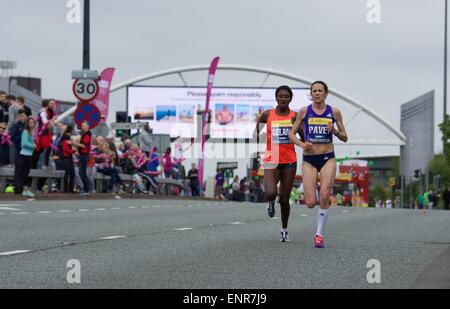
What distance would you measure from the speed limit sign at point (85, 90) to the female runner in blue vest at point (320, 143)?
16955 mm

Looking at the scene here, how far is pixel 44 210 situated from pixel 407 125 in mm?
85717

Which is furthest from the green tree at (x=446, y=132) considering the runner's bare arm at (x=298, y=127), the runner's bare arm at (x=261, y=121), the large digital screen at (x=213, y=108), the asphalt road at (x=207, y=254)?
the runner's bare arm at (x=298, y=127)

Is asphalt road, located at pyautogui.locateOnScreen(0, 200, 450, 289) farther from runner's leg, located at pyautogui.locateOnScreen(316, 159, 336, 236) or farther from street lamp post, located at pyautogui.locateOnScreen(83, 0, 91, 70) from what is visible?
street lamp post, located at pyautogui.locateOnScreen(83, 0, 91, 70)

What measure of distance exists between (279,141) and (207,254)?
10.4 feet

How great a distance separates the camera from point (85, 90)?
3064cm

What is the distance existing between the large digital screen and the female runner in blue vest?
77.7 m

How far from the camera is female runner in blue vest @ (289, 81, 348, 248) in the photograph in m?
13.9

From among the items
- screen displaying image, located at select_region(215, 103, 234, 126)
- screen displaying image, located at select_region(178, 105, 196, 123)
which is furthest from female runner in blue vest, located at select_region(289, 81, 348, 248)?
screen displaying image, located at select_region(178, 105, 196, 123)

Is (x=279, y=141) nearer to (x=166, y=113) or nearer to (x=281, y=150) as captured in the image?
(x=281, y=150)

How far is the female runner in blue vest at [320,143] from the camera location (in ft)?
45.5

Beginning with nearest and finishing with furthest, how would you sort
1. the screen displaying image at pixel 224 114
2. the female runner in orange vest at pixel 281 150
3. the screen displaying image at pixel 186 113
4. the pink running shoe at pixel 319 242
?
1. the pink running shoe at pixel 319 242
2. the female runner in orange vest at pixel 281 150
3. the screen displaying image at pixel 224 114
4. the screen displaying image at pixel 186 113

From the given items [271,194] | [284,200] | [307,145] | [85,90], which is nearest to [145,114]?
[85,90]

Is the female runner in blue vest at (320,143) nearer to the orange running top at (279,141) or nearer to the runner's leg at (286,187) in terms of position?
the orange running top at (279,141)
